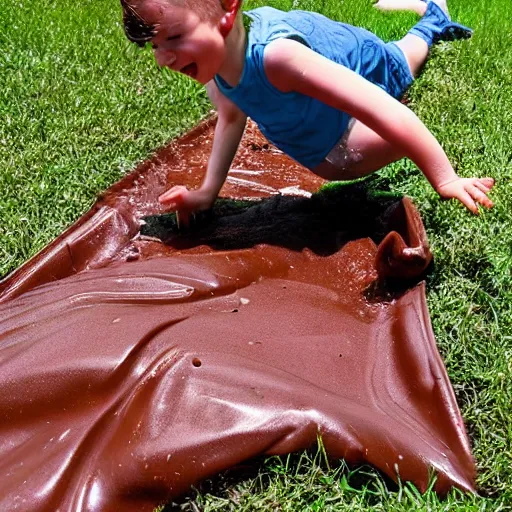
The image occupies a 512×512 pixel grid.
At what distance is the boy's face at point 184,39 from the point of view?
2.40 metres

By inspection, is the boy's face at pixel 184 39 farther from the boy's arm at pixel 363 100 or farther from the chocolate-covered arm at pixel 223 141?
the chocolate-covered arm at pixel 223 141

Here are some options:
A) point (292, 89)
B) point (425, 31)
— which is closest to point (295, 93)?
point (292, 89)

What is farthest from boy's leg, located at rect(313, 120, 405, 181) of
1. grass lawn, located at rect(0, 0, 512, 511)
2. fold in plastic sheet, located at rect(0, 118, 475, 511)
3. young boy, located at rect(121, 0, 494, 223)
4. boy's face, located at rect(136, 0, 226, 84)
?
boy's face, located at rect(136, 0, 226, 84)

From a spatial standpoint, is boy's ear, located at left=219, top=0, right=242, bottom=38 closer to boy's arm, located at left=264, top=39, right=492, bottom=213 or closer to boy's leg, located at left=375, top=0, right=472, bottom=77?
boy's arm, located at left=264, top=39, right=492, bottom=213

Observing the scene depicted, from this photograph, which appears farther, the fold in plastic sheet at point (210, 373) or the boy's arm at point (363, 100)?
the boy's arm at point (363, 100)

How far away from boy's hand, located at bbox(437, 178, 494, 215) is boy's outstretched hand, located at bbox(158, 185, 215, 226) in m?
1.08

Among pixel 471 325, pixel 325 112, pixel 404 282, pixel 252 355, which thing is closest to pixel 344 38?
pixel 325 112

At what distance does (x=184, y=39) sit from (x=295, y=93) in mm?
512

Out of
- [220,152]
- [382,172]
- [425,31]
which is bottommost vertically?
[382,172]

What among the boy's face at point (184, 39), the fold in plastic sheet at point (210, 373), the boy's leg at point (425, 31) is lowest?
the fold in plastic sheet at point (210, 373)

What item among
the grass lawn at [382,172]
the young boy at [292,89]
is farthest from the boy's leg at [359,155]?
the grass lawn at [382,172]

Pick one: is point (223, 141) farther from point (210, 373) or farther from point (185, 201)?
point (210, 373)

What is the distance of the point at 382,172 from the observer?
10.8ft

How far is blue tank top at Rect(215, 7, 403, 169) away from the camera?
8.71 feet
